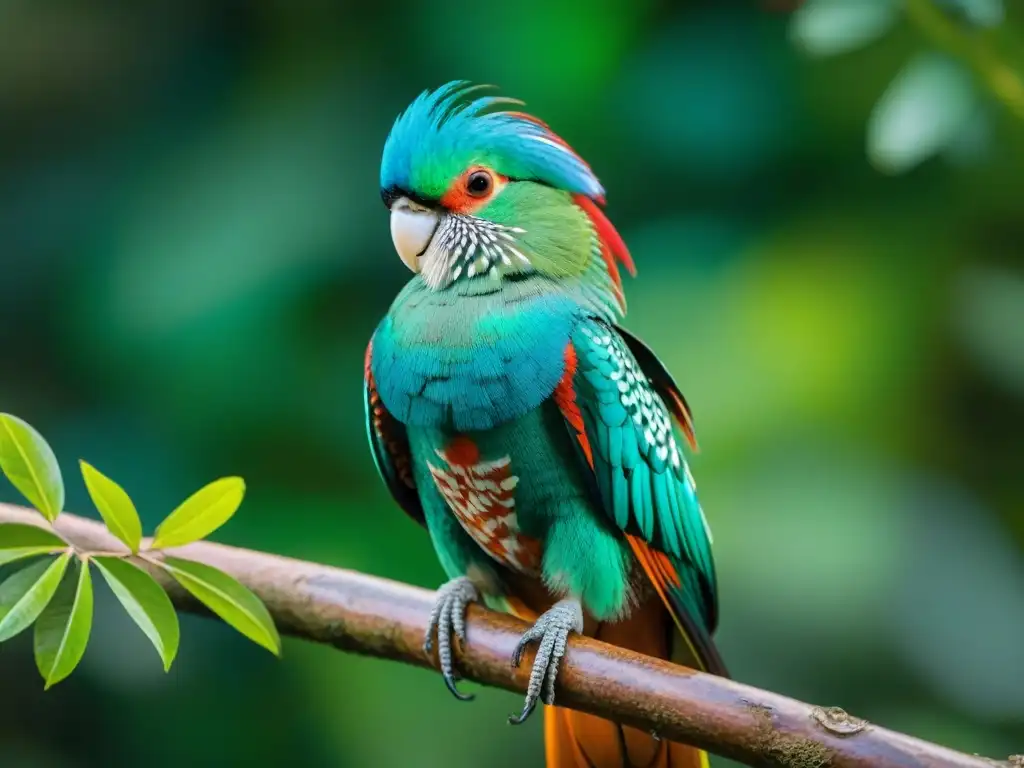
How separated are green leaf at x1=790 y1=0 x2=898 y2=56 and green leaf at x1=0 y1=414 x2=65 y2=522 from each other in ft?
3.69

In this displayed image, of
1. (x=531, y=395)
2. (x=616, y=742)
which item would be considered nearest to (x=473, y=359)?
(x=531, y=395)

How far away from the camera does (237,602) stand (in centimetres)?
114

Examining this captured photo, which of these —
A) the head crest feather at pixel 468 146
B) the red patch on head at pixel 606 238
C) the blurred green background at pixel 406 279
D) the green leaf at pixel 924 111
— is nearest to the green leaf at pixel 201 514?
the head crest feather at pixel 468 146

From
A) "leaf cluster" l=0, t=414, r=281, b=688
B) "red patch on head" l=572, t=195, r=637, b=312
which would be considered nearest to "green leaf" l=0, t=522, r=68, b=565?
"leaf cluster" l=0, t=414, r=281, b=688

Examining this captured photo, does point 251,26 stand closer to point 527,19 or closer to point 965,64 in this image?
point 527,19

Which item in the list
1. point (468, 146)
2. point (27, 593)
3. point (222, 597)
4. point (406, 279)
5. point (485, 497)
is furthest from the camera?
point (406, 279)

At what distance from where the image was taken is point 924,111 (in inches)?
62.9

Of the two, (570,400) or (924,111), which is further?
(924,111)

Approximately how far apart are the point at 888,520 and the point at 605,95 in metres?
1.14

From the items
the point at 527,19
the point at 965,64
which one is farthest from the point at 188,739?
the point at 965,64

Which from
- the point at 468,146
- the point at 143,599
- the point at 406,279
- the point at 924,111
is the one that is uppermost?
the point at 924,111

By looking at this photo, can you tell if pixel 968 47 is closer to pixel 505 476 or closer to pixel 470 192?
pixel 470 192

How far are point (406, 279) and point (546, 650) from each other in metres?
1.33

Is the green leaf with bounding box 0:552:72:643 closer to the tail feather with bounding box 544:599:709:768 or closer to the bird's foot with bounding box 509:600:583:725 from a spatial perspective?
the bird's foot with bounding box 509:600:583:725
